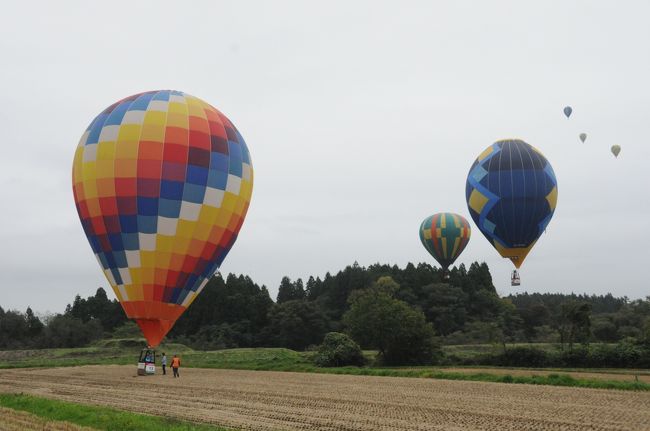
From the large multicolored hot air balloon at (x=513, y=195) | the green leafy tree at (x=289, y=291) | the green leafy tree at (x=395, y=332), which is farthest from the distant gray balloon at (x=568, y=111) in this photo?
the green leafy tree at (x=289, y=291)

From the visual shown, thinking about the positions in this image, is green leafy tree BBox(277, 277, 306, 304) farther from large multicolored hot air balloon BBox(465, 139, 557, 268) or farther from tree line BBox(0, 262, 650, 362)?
large multicolored hot air balloon BBox(465, 139, 557, 268)

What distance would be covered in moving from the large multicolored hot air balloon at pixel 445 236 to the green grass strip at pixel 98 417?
51.9 metres

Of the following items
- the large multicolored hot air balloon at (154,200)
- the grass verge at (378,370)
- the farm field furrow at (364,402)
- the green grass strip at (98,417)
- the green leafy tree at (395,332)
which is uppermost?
the large multicolored hot air balloon at (154,200)

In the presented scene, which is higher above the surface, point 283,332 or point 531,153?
point 531,153

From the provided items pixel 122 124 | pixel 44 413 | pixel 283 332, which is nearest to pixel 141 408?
pixel 44 413

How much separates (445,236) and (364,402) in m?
48.5

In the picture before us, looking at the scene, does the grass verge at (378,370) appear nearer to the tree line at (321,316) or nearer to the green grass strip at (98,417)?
the green grass strip at (98,417)

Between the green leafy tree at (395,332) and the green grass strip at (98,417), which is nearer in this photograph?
the green grass strip at (98,417)

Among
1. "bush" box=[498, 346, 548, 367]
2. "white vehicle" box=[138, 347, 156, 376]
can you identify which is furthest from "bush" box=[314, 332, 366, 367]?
"white vehicle" box=[138, 347, 156, 376]

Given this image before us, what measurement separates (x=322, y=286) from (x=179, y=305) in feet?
319

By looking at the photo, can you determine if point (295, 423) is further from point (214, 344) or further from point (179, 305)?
point (214, 344)

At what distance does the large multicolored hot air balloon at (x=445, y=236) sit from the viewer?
66.4 meters

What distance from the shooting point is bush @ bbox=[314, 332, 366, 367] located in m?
39.2

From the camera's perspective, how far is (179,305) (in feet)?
92.2
